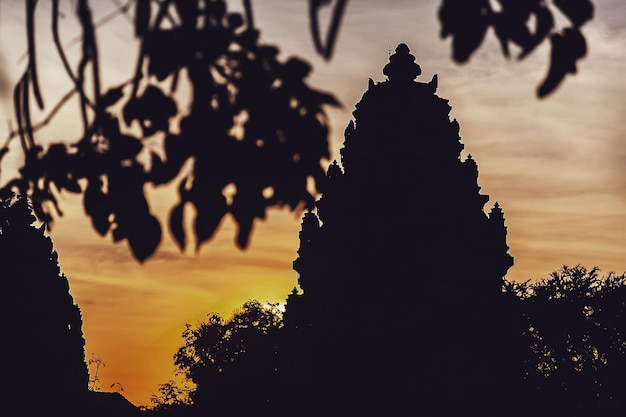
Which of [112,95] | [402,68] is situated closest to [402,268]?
[402,68]

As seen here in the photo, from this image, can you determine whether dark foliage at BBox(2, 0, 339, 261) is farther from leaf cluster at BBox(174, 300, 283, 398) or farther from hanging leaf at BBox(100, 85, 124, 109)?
leaf cluster at BBox(174, 300, 283, 398)

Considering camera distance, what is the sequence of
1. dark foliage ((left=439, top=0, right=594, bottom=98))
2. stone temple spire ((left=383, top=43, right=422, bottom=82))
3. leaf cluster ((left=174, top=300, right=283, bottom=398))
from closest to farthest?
dark foliage ((left=439, top=0, right=594, bottom=98))
stone temple spire ((left=383, top=43, right=422, bottom=82))
leaf cluster ((left=174, top=300, right=283, bottom=398))

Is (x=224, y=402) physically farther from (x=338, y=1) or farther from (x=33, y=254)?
(x=338, y=1)

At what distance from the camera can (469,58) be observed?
3658 mm

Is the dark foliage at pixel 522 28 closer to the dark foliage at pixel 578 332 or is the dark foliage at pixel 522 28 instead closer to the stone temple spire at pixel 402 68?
the stone temple spire at pixel 402 68

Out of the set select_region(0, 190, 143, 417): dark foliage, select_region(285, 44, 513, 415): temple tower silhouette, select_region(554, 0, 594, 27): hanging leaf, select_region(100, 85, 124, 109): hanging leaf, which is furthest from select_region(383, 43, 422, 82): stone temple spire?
select_region(554, 0, 594, 27): hanging leaf

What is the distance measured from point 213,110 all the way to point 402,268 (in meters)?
27.6

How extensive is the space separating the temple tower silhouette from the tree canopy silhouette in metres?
26.0

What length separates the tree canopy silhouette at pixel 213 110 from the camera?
385 cm

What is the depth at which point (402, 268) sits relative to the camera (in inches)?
1230

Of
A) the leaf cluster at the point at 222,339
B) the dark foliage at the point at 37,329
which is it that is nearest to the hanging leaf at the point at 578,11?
the dark foliage at the point at 37,329

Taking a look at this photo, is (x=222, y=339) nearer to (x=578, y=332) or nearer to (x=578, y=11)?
(x=578, y=332)

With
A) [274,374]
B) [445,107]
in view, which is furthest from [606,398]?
[445,107]

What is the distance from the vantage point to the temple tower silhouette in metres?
29.8
